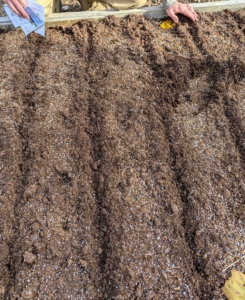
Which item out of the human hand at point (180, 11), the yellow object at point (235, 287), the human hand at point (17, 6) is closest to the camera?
the yellow object at point (235, 287)

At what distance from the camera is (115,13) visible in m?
2.39

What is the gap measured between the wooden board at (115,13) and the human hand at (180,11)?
0.27 ft

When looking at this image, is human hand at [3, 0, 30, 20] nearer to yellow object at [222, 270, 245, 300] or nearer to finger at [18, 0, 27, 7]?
finger at [18, 0, 27, 7]

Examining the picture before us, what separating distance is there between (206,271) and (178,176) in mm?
530

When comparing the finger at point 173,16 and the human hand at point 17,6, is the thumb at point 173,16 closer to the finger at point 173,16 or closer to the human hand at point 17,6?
the finger at point 173,16

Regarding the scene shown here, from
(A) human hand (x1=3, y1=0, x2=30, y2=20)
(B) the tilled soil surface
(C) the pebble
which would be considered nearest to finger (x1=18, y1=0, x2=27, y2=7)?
(A) human hand (x1=3, y1=0, x2=30, y2=20)

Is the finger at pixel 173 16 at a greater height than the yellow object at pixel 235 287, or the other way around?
the finger at pixel 173 16

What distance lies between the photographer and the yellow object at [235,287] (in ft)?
4.68

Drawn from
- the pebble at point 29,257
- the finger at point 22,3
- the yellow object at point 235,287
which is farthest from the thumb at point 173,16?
the pebble at point 29,257

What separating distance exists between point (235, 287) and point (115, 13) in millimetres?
2044

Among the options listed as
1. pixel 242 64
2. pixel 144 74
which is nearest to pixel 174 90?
pixel 144 74

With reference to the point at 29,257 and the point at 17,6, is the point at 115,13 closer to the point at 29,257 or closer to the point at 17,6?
the point at 17,6

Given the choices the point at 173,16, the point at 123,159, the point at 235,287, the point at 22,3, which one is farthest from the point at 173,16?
the point at 235,287

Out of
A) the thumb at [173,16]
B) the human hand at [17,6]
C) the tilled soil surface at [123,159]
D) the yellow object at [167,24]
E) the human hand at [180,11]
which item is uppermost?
the human hand at [180,11]
